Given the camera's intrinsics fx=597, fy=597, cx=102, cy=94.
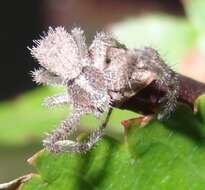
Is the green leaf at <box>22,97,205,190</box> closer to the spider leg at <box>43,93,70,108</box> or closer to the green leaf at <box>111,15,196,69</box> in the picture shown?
the spider leg at <box>43,93,70,108</box>

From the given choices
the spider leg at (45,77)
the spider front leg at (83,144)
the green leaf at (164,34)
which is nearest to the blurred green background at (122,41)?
the green leaf at (164,34)

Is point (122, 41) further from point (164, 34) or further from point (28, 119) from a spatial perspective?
point (28, 119)

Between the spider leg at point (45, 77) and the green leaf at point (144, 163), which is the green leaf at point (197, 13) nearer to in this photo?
the spider leg at point (45, 77)

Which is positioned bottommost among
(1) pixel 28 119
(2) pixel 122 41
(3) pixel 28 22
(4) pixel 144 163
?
(1) pixel 28 119

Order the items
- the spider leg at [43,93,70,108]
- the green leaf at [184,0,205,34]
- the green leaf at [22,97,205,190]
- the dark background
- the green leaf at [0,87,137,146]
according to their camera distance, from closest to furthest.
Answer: the green leaf at [22,97,205,190]
the spider leg at [43,93,70,108]
the green leaf at [0,87,137,146]
the green leaf at [184,0,205,34]
the dark background

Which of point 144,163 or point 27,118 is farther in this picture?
point 27,118

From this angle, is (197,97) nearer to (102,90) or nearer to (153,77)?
(153,77)

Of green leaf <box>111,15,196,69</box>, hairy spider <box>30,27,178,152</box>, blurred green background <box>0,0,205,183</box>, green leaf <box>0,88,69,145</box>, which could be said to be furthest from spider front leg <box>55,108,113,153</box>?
green leaf <box>111,15,196,69</box>

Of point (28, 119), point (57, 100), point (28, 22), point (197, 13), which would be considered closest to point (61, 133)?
point (57, 100)

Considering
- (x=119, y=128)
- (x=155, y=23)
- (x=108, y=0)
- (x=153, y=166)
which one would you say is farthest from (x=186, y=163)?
(x=108, y=0)
